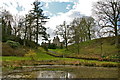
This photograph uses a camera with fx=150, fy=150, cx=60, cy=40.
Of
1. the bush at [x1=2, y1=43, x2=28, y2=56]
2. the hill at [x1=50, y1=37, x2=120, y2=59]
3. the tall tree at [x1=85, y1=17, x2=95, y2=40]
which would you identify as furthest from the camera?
the tall tree at [x1=85, y1=17, x2=95, y2=40]

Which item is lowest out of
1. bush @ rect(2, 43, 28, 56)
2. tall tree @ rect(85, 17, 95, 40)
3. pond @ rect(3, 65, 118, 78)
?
pond @ rect(3, 65, 118, 78)

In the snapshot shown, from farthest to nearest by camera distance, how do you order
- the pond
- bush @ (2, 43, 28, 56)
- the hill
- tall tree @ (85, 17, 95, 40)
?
tall tree @ (85, 17, 95, 40) < the hill < bush @ (2, 43, 28, 56) < the pond

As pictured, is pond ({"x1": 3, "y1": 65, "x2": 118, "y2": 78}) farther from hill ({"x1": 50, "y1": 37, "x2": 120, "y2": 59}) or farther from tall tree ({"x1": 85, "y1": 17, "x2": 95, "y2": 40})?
tall tree ({"x1": 85, "y1": 17, "x2": 95, "y2": 40})

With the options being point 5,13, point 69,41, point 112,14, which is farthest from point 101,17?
point 5,13

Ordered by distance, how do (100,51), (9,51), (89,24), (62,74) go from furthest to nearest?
(89,24) → (100,51) → (9,51) → (62,74)

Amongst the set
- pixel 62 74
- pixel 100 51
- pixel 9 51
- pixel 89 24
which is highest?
pixel 89 24

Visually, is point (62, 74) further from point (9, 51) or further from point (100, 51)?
point (100, 51)

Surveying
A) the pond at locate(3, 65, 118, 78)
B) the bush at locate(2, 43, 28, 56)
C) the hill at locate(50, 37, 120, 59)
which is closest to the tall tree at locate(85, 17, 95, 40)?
the hill at locate(50, 37, 120, 59)

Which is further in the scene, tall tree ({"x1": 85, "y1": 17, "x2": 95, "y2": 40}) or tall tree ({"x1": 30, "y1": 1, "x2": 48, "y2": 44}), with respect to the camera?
tall tree ({"x1": 85, "y1": 17, "x2": 95, "y2": 40})

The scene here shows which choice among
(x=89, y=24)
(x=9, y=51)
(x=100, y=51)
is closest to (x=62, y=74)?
(x=9, y=51)

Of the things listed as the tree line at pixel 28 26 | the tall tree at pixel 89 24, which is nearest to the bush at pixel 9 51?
the tree line at pixel 28 26

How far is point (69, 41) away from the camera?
152ft

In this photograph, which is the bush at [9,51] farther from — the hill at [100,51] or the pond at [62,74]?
the pond at [62,74]

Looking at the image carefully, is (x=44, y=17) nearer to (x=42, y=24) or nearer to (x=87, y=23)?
(x=42, y=24)
